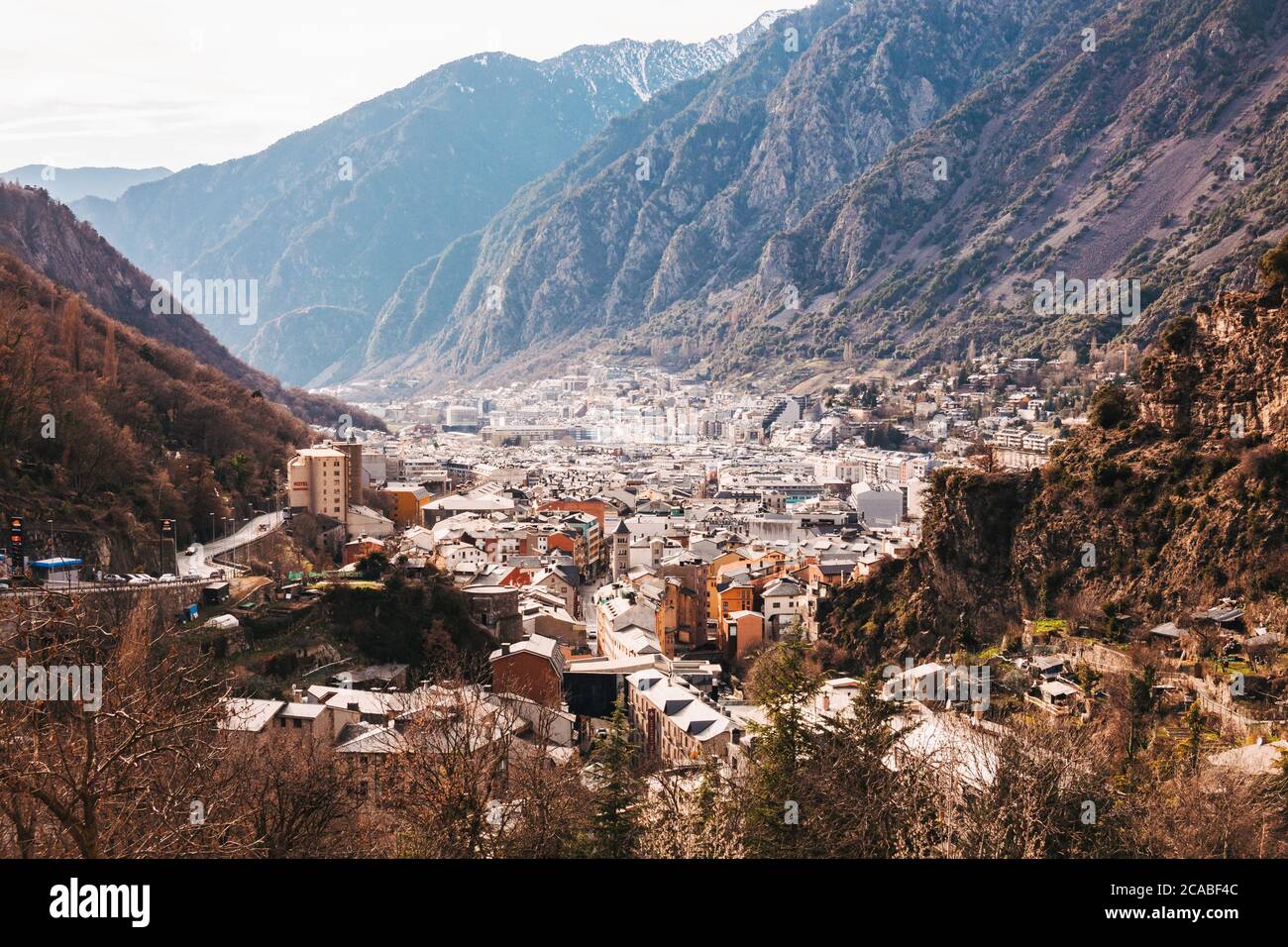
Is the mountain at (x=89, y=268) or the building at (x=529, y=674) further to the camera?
the mountain at (x=89, y=268)

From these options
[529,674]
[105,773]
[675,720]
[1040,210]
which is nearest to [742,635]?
[529,674]

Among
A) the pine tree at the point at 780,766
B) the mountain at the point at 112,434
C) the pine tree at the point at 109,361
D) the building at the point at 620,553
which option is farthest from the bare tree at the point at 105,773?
the building at the point at 620,553

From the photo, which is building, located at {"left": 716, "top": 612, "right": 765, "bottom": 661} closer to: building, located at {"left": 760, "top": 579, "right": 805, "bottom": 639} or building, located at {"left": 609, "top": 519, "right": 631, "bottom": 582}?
building, located at {"left": 760, "top": 579, "right": 805, "bottom": 639}

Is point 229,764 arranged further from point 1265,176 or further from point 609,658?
point 1265,176

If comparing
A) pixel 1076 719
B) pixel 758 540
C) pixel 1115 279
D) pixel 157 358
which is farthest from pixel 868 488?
pixel 1115 279

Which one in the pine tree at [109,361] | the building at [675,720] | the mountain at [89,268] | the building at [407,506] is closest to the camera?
the building at [675,720]

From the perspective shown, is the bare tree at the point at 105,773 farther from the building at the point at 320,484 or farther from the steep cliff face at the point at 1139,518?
the building at the point at 320,484

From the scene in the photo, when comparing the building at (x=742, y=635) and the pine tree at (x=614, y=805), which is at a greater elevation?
the pine tree at (x=614, y=805)
